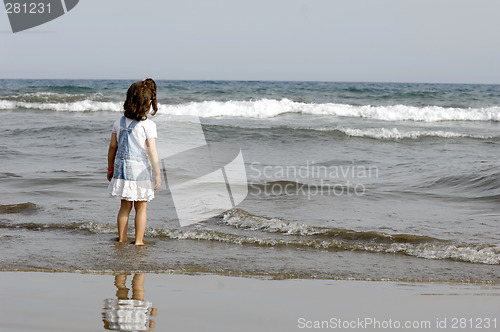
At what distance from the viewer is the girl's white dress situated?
17.5ft

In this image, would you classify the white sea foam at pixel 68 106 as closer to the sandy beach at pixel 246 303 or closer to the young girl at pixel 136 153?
the young girl at pixel 136 153

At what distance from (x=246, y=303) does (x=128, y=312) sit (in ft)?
2.45

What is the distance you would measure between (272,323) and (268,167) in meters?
7.23

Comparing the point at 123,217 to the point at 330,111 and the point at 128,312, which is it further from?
the point at 330,111

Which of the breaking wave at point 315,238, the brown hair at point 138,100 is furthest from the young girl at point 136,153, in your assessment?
the breaking wave at point 315,238

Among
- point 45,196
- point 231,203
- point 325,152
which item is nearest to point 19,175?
point 45,196

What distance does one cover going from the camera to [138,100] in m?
5.24

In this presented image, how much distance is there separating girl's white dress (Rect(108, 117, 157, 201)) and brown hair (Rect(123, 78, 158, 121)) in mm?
85

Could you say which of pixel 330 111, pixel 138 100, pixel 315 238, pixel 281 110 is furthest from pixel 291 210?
pixel 330 111

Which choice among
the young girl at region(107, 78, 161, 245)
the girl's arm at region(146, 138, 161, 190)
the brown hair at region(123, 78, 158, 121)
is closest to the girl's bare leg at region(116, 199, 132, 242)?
the young girl at region(107, 78, 161, 245)

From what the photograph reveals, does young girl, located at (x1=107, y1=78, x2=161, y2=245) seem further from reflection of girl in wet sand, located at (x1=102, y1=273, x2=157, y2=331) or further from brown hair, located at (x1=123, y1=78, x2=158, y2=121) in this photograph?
reflection of girl in wet sand, located at (x1=102, y1=273, x2=157, y2=331)

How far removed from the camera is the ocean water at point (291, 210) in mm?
4930

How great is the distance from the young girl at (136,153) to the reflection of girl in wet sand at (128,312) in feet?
4.79

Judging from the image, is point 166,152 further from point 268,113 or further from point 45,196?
point 268,113
